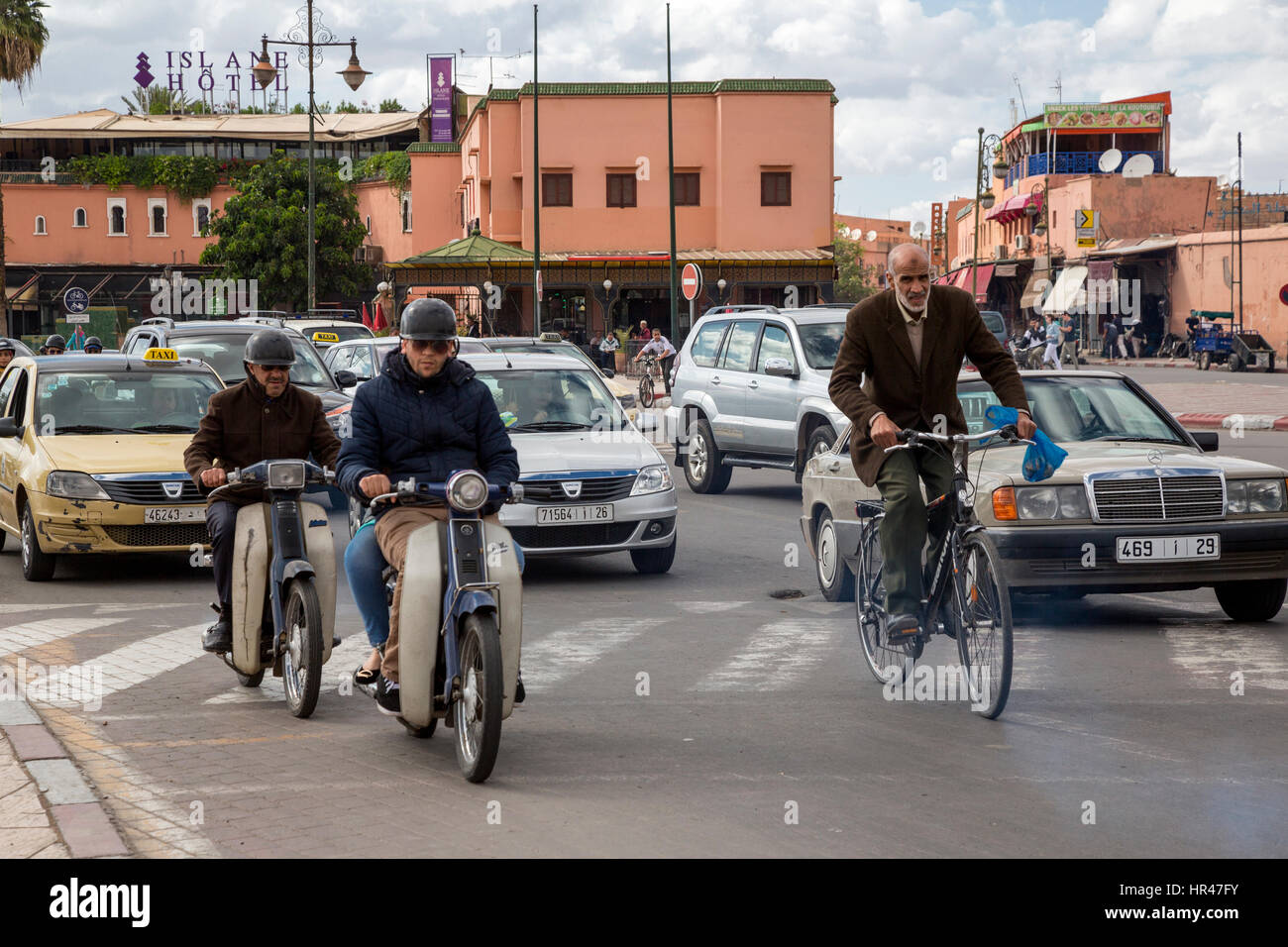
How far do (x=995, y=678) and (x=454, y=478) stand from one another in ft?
8.12

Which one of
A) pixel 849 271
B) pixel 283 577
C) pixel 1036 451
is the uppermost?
pixel 849 271

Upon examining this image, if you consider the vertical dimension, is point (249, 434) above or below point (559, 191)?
below

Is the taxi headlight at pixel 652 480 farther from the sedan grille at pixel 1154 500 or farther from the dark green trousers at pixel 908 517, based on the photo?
the dark green trousers at pixel 908 517

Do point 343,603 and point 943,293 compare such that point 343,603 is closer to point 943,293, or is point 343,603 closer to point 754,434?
point 943,293

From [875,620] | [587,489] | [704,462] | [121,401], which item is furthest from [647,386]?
[875,620]

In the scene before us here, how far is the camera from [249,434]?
795 centimetres

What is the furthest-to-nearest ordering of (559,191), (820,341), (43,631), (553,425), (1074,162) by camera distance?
(1074,162) < (559,191) < (820,341) < (553,425) < (43,631)

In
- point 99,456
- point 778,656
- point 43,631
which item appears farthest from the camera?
point 99,456

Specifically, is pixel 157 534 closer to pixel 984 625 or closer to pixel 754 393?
pixel 984 625

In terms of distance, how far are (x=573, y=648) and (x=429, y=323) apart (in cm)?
320

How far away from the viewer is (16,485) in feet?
41.5

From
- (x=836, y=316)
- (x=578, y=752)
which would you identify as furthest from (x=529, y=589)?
(x=836, y=316)

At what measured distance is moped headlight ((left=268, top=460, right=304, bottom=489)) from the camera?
24.5 feet

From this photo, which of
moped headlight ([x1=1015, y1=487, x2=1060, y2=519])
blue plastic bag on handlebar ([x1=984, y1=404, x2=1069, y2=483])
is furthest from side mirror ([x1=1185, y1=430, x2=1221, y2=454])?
blue plastic bag on handlebar ([x1=984, y1=404, x2=1069, y2=483])
